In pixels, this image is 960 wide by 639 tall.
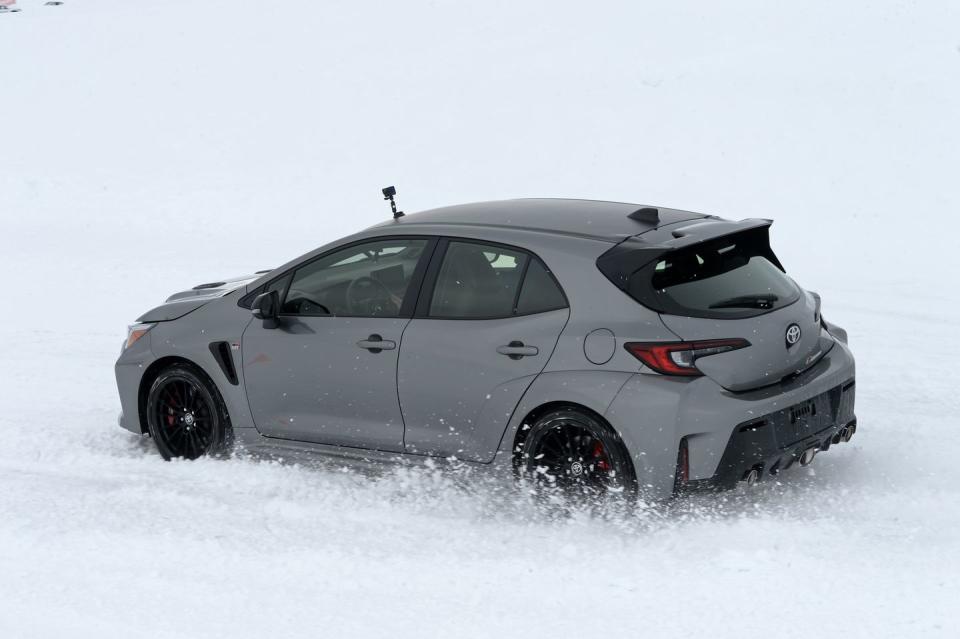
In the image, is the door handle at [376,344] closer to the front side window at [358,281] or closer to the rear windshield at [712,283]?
the front side window at [358,281]

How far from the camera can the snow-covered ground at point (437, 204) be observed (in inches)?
191

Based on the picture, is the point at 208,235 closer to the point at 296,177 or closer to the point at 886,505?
the point at 296,177

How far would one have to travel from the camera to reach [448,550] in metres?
5.33

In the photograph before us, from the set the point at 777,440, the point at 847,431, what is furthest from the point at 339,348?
the point at 847,431

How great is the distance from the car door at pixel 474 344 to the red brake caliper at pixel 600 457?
44cm

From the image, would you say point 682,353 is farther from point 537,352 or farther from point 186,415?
point 186,415

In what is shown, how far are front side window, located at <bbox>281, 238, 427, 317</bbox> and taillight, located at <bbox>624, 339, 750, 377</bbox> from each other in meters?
1.43

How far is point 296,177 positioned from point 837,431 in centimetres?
1242

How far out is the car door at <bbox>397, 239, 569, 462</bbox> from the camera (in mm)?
5551

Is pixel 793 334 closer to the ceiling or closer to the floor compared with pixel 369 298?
closer to the floor

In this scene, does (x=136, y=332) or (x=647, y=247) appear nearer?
(x=647, y=247)

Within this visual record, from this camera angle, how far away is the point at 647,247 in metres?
5.39

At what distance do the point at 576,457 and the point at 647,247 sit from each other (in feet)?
3.36

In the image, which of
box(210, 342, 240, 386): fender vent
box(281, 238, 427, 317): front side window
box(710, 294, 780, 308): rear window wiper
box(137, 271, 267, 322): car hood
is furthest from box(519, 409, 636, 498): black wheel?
box(137, 271, 267, 322): car hood
